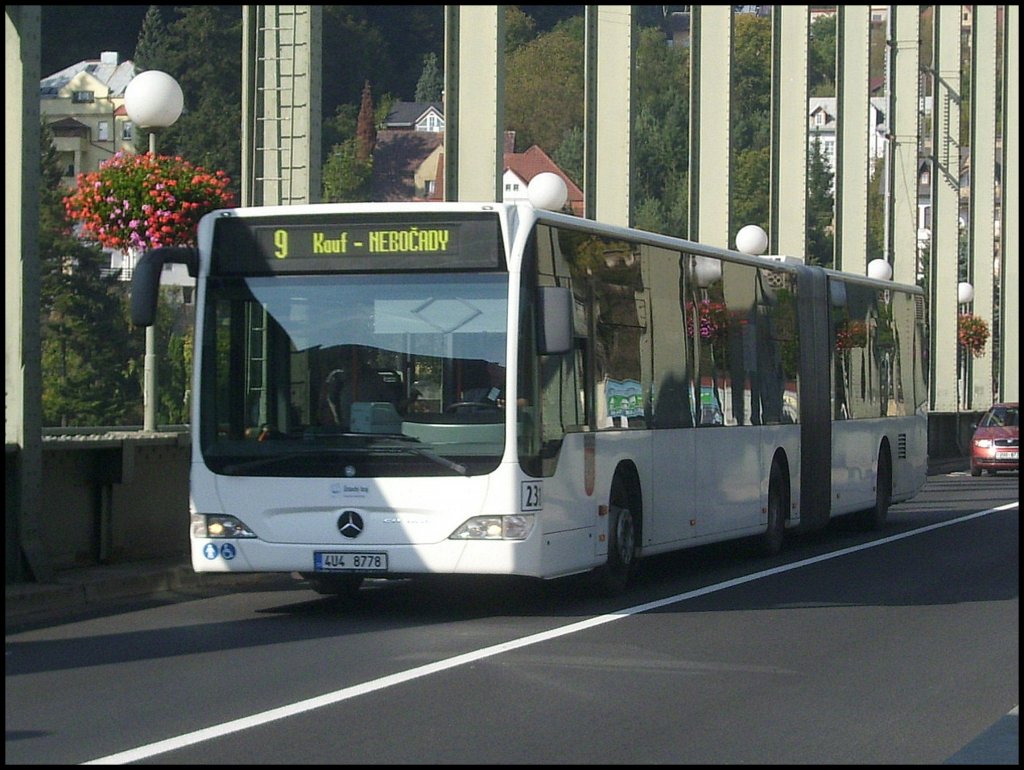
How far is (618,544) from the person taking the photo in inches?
571

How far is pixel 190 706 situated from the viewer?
9.23 meters

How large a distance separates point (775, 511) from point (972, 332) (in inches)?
1521

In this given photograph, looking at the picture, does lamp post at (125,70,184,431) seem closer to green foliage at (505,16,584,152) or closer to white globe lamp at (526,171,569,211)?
white globe lamp at (526,171,569,211)

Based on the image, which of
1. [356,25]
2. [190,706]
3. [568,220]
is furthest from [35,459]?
[356,25]

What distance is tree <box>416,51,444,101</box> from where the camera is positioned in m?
97.1

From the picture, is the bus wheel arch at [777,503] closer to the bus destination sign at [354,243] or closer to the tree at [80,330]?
the bus destination sign at [354,243]

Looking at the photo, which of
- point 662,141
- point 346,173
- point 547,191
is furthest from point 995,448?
point 346,173

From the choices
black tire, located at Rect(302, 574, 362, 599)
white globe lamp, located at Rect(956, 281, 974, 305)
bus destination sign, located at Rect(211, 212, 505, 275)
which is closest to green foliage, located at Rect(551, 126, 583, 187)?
white globe lamp, located at Rect(956, 281, 974, 305)

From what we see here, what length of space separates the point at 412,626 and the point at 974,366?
1926 inches

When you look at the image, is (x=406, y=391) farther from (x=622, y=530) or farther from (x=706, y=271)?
(x=706, y=271)

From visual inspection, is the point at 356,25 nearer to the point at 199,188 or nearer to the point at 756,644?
the point at 199,188

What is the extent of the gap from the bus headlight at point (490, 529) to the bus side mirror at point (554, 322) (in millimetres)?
1099

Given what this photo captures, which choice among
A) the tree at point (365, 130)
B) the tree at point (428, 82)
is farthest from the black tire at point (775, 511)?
the tree at point (365, 130)

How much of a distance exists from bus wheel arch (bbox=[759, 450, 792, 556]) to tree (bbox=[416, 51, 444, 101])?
77.7 metres
